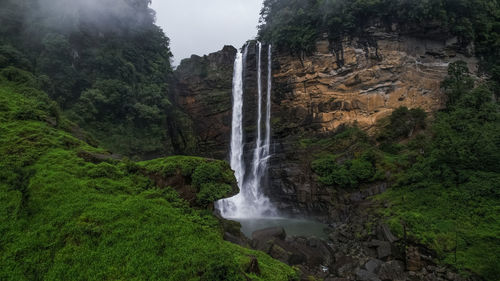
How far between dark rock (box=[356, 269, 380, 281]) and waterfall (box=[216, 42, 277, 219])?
10.1m

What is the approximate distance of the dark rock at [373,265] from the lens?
931cm

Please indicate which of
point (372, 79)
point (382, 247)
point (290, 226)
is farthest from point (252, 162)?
point (382, 247)

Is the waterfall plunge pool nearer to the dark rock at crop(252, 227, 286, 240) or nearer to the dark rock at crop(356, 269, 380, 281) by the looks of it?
the dark rock at crop(252, 227, 286, 240)

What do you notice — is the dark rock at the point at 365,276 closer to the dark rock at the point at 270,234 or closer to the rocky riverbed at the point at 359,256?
the rocky riverbed at the point at 359,256

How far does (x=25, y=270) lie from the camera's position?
4602mm

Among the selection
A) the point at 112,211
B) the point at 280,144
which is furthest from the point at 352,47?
the point at 112,211

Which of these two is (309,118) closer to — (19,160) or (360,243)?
(360,243)

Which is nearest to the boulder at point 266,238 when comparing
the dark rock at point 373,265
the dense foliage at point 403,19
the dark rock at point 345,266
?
the dark rock at point 345,266

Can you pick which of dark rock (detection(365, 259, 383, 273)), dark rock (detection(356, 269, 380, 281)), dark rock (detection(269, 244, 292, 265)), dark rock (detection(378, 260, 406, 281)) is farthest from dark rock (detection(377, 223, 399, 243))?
dark rock (detection(269, 244, 292, 265))

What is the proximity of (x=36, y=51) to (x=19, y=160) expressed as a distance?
18.0 metres

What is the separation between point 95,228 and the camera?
208 inches

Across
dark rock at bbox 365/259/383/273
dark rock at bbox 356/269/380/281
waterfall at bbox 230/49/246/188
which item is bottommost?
dark rock at bbox 356/269/380/281

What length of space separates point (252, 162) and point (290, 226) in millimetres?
7729

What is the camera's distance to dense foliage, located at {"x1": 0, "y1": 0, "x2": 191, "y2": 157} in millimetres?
19297
